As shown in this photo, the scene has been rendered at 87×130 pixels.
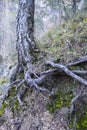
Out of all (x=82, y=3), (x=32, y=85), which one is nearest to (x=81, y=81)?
(x=32, y=85)

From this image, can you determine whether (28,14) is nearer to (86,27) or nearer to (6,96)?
(86,27)

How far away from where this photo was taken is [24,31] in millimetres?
5266

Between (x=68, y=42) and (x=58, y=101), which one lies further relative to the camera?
(x=68, y=42)

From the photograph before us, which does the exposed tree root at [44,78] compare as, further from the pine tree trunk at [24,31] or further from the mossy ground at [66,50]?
the pine tree trunk at [24,31]

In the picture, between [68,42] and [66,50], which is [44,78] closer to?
[66,50]

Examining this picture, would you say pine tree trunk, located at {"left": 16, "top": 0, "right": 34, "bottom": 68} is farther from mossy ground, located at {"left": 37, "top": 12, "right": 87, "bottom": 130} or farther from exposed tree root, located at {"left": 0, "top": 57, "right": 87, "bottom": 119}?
exposed tree root, located at {"left": 0, "top": 57, "right": 87, "bottom": 119}

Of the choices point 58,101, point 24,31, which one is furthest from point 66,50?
point 24,31

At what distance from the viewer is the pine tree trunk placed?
5.20 m

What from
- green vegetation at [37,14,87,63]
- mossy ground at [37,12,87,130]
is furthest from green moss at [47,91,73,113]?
green vegetation at [37,14,87,63]

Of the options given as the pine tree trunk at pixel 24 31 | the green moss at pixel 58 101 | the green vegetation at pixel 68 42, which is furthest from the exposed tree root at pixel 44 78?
the pine tree trunk at pixel 24 31

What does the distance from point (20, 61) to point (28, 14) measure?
1.15m

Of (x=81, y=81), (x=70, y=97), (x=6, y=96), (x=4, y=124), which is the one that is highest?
(x=81, y=81)

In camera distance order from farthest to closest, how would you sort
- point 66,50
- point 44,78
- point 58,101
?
1. point 66,50
2. point 44,78
3. point 58,101

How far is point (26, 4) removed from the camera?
5.27 m
